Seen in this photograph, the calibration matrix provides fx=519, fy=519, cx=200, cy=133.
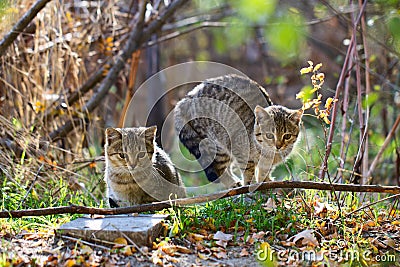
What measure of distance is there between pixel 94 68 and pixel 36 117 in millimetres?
1004

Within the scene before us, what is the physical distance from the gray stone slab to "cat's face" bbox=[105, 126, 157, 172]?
56cm

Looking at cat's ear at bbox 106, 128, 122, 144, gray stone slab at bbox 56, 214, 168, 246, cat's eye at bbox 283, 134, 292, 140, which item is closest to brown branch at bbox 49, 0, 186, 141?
cat's ear at bbox 106, 128, 122, 144

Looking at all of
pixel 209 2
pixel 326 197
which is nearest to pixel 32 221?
pixel 326 197

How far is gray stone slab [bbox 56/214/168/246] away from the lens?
8.62 ft

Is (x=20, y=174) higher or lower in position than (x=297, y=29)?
lower

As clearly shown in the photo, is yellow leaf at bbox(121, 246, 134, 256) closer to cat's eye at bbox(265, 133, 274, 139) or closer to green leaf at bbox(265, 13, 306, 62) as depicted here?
cat's eye at bbox(265, 133, 274, 139)

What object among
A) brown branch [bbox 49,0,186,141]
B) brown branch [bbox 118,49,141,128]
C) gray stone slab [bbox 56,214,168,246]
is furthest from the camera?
brown branch [bbox 118,49,141,128]

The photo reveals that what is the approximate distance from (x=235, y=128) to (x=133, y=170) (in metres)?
1.12

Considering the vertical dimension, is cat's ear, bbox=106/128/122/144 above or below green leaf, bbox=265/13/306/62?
below

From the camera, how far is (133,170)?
10.9 feet

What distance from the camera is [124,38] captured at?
17.5 ft

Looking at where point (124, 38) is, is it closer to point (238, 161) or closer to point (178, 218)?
point (238, 161)

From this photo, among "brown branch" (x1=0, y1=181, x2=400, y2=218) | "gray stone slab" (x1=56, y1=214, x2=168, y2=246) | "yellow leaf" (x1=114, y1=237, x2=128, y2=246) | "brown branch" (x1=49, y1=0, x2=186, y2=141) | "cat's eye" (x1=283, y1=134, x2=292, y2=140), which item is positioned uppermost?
"brown branch" (x1=49, y1=0, x2=186, y2=141)

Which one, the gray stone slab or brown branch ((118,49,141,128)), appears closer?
the gray stone slab
